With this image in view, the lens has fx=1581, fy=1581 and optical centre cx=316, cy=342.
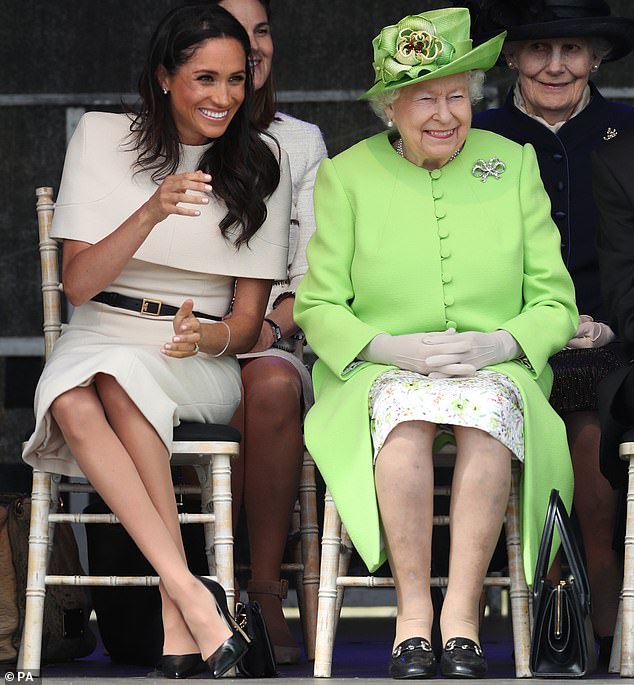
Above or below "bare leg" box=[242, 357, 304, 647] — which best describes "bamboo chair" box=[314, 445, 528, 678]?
below

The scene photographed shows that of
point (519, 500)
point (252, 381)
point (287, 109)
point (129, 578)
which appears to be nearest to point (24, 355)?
point (287, 109)

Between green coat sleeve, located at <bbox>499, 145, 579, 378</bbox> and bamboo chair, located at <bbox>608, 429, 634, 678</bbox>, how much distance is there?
1.00ft

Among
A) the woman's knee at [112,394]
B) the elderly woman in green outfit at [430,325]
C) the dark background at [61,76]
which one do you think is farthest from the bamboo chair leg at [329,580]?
the dark background at [61,76]

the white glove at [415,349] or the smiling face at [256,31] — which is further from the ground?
the smiling face at [256,31]

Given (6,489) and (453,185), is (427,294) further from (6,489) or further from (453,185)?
(6,489)

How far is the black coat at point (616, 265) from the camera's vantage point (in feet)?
13.2

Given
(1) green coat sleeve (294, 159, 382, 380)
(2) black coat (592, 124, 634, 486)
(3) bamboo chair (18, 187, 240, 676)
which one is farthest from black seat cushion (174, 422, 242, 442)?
(2) black coat (592, 124, 634, 486)

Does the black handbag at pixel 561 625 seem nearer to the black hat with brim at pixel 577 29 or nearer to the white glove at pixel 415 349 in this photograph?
the white glove at pixel 415 349

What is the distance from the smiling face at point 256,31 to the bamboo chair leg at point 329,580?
155 cm

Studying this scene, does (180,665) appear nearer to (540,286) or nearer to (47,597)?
(47,597)

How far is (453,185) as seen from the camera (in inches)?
167

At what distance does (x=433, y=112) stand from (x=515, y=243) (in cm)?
41

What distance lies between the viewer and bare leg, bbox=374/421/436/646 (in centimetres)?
375

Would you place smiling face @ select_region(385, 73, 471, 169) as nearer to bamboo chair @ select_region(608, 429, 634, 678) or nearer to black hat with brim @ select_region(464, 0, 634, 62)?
black hat with brim @ select_region(464, 0, 634, 62)
